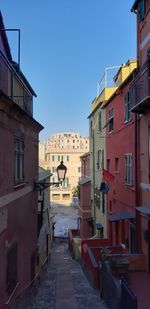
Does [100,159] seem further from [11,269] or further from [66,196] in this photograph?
[66,196]

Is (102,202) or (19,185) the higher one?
(19,185)

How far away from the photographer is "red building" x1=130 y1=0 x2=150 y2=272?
13555 millimetres

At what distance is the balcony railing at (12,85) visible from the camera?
954cm

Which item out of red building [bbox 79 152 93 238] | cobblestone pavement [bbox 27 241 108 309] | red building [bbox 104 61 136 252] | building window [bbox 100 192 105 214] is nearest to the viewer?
cobblestone pavement [bbox 27 241 108 309]

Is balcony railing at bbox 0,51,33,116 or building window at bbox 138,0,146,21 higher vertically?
building window at bbox 138,0,146,21

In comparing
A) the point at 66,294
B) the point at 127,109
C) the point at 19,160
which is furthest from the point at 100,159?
the point at 19,160

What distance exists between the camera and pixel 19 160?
1184 cm

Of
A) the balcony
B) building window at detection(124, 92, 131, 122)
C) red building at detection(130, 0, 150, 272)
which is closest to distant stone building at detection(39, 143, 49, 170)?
building window at detection(124, 92, 131, 122)

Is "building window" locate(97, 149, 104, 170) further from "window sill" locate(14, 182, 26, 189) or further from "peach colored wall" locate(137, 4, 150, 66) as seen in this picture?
"window sill" locate(14, 182, 26, 189)

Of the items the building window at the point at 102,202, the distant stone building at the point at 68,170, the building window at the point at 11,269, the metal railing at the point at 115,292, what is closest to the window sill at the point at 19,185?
the building window at the point at 11,269

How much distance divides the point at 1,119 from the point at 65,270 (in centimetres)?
1374

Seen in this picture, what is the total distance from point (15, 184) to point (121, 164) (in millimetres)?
9694

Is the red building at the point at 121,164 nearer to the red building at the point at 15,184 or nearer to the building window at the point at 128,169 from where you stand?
the building window at the point at 128,169

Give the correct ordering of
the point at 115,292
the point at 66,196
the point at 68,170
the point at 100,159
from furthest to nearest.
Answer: the point at 68,170
the point at 66,196
the point at 100,159
the point at 115,292
